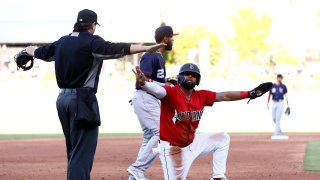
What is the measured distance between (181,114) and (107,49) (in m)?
1.66

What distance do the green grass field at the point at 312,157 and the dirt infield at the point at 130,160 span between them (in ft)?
0.42

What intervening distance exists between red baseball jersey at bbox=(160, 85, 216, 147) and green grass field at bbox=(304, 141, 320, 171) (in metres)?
5.29

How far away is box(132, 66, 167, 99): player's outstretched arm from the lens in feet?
27.0

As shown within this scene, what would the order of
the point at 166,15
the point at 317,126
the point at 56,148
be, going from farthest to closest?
the point at 166,15 → the point at 317,126 → the point at 56,148

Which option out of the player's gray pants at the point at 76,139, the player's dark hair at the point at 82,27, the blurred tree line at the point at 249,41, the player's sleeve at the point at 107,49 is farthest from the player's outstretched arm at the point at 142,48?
the blurred tree line at the point at 249,41

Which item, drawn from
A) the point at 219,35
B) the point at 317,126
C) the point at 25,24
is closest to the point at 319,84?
the point at 25,24

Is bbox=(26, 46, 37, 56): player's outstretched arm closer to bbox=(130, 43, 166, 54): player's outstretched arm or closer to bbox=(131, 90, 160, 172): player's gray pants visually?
bbox=(130, 43, 166, 54): player's outstretched arm

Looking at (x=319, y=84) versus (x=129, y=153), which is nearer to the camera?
(x=129, y=153)

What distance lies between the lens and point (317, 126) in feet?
97.5

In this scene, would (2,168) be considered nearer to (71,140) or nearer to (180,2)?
(71,140)

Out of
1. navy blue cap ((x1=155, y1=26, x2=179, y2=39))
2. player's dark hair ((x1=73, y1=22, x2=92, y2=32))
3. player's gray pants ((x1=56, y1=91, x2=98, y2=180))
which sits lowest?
player's gray pants ((x1=56, y1=91, x2=98, y2=180))

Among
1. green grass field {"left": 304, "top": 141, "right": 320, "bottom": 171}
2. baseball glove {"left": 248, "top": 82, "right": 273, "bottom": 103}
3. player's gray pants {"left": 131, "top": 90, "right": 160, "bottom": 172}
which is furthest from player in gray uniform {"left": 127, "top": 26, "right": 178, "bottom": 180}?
green grass field {"left": 304, "top": 141, "right": 320, "bottom": 171}

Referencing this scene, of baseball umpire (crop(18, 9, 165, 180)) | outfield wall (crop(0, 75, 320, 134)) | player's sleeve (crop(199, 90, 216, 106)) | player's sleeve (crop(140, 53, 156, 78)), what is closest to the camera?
baseball umpire (crop(18, 9, 165, 180))

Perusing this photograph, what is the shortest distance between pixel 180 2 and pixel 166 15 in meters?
5.44
